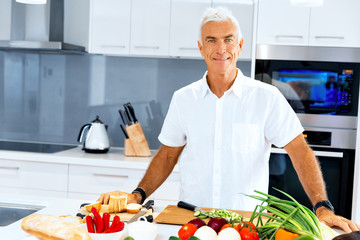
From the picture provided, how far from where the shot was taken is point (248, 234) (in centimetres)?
122

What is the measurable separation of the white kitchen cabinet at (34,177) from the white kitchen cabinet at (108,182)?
71mm

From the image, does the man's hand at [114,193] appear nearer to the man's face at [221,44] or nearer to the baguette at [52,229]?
the baguette at [52,229]

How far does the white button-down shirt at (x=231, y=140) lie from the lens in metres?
2.00

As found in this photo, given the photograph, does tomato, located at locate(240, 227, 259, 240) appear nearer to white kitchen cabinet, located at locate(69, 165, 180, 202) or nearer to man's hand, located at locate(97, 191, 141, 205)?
man's hand, located at locate(97, 191, 141, 205)

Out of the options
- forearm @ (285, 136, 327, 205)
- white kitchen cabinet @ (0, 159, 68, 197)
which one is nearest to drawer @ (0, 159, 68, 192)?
white kitchen cabinet @ (0, 159, 68, 197)

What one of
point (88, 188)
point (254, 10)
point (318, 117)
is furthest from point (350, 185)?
point (88, 188)

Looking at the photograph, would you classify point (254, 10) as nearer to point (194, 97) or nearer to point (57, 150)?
point (194, 97)

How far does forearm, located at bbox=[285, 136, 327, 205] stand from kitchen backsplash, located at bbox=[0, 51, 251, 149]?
1.59 meters

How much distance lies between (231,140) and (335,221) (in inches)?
26.4

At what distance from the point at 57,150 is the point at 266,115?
185cm

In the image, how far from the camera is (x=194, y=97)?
2.08 meters

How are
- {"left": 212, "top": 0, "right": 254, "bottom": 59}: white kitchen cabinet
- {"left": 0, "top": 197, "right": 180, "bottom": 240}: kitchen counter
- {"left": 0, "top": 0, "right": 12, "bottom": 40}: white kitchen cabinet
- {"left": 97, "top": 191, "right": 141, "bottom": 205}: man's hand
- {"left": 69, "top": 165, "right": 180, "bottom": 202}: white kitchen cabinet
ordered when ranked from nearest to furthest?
{"left": 0, "top": 197, "right": 180, "bottom": 240}: kitchen counter < {"left": 97, "top": 191, "right": 141, "bottom": 205}: man's hand < {"left": 69, "top": 165, "right": 180, "bottom": 202}: white kitchen cabinet < {"left": 212, "top": 0, "right": 254, "bottom": 59}: white kitchen cabinet < {"left": 0, "top": 0, "right": 12, "bottom": 40}: white kitchen cabinet

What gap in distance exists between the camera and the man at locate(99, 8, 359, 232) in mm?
1934

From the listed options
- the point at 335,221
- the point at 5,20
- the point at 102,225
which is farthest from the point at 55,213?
the point at 5,20
